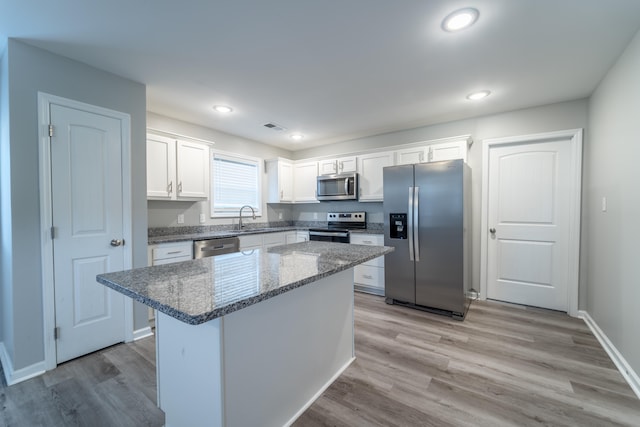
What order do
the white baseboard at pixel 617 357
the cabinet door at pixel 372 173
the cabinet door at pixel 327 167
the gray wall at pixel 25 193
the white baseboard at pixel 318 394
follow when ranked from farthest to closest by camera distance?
the cabinet door at pixel 327 167 → the cabinet door at pixel 372 173 → the gray wall at pixel 25 193 → the white baseboard at pixel 617 357 → the white baseboard at pixel 318 394

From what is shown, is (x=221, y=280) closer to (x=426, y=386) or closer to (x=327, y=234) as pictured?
(x=426, y=386)

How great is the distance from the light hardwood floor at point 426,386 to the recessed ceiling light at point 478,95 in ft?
8.06

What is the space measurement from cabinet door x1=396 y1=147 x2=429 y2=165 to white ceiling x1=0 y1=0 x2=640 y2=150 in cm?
67

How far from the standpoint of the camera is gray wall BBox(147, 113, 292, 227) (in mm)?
3330

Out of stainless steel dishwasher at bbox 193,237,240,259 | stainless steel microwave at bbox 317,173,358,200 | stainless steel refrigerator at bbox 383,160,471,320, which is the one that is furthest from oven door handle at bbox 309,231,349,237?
stainless steel dishwasher at bbox 193,237,240,259

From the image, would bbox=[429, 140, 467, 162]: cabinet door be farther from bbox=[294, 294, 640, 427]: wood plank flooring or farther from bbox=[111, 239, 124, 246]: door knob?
bbox=[111, 239, 124, 246]: door knob

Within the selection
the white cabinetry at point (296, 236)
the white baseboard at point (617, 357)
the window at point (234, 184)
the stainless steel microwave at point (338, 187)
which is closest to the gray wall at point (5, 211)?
the window at point (234, 184)

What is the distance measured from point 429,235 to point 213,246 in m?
2.59

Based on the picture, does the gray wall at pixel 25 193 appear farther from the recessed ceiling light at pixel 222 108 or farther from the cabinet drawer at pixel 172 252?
the recessed ceiling light at pixel 222 108

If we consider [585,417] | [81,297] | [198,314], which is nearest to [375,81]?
[198,314]

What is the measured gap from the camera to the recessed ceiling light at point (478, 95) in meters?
2.79

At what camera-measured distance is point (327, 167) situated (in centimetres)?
454

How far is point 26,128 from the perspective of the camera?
6.41 feet

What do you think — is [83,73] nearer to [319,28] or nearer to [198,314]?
[319,28]
